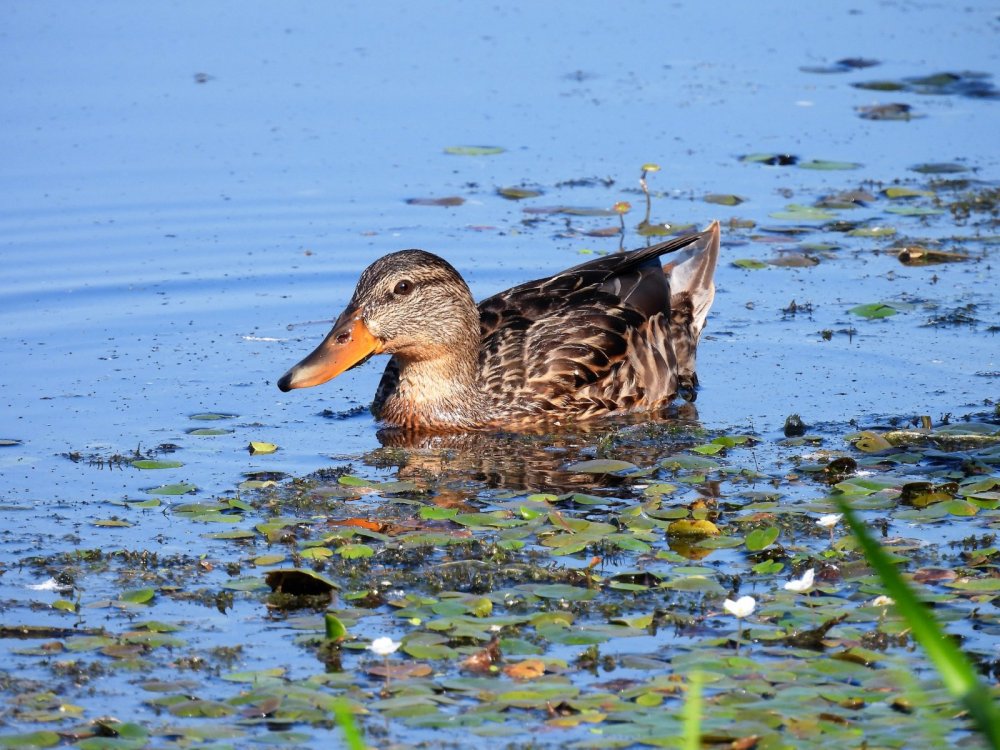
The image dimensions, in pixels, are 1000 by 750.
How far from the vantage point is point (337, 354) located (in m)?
8.95

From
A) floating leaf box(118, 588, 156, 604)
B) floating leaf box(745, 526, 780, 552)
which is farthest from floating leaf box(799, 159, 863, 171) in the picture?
floating leaf box(118, 588, 156, 604)

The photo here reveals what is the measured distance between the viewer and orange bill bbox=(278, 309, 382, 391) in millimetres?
8773

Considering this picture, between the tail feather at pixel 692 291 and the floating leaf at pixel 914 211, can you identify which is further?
the floating leaf at pixel 914 211

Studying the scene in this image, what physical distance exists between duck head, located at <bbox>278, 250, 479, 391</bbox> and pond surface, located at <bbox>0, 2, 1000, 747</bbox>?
483 mm

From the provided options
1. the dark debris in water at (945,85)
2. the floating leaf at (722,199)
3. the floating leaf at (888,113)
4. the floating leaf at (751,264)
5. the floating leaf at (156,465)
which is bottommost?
the floating leaf at (156,465)

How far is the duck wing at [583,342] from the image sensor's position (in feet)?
31.0

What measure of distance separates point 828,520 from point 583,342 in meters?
3.09

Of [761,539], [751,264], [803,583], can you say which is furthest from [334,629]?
[751,264]

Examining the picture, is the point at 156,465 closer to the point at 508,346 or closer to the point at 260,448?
the point at 260,448

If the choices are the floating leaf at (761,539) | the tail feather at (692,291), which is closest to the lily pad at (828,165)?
the tail feather at (692,291)

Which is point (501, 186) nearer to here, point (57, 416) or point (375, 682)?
point (57, 416)

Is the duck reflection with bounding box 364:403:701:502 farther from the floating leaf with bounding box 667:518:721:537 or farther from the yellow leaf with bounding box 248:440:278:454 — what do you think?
the floating leaf with bounding box 667:518:721:537

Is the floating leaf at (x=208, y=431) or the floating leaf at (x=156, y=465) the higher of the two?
the floating leaf at (x=208, y=431)

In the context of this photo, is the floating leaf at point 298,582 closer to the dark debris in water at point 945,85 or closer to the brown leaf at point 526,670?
the brown leaf at point 526,670
